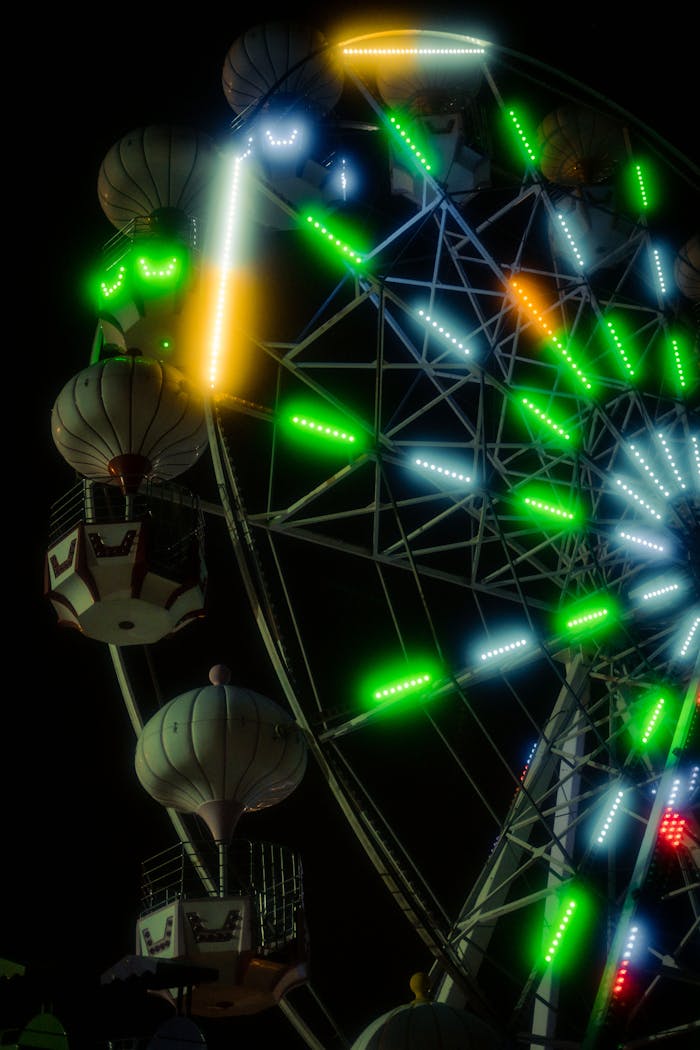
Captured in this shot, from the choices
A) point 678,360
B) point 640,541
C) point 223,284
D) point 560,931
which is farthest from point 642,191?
point 560,931

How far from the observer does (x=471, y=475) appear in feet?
45.7

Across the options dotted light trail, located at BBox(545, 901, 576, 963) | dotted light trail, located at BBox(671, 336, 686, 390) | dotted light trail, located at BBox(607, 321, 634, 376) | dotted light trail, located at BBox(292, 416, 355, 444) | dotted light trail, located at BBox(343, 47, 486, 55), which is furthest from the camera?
dotted light trail, located at BBox(671, 336, 686, 390)

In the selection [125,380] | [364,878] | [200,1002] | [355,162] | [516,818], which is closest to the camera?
[200,1002]

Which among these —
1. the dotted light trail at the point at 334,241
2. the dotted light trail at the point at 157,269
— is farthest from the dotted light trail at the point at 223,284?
the dotted light trail at the point at 157,269

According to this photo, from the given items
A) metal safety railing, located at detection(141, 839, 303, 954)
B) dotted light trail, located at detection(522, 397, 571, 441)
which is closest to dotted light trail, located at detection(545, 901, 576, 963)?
metal safety railing, located at detection(141, 839, 303, 954)

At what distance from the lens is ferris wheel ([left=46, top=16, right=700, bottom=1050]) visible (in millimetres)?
12672

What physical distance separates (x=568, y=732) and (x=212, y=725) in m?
3.90

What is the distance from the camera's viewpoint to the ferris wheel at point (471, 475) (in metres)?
12.7

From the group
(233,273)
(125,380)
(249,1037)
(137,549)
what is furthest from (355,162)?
(249,1037)

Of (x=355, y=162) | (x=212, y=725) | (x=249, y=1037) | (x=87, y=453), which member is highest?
(x=355, y=162)

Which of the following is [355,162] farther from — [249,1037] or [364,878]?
[249,1037]

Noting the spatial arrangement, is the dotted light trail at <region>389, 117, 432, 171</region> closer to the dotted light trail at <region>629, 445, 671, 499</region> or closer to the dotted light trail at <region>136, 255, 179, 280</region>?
the dotted light trail at <region>136, 255, 179, 280</region>

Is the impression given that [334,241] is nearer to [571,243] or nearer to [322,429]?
[322,429]

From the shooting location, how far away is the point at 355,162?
645 inches
